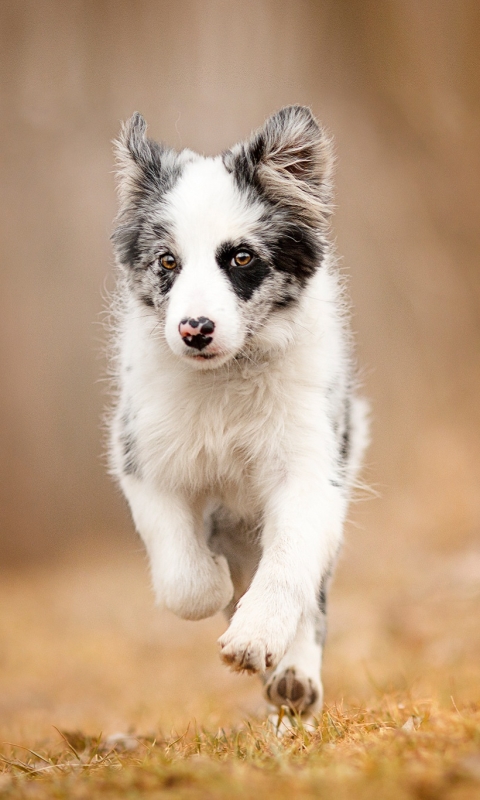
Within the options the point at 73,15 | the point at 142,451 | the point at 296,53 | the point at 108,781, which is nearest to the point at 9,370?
the point at 73,15

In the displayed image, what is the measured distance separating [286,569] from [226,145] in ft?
22.8

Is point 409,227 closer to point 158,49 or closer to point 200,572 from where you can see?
point 158,49

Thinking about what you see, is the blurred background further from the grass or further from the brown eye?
the brown eye

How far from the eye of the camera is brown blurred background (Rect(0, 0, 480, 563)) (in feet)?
28.8

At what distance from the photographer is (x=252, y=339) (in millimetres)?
3568

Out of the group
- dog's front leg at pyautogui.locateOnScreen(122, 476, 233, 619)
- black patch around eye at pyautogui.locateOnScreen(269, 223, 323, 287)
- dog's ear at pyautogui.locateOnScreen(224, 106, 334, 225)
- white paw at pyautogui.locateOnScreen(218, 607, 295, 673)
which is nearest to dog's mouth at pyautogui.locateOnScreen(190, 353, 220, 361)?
black patch around eye at pyautogui.locateOnScreen(269, 223, 323, 287)

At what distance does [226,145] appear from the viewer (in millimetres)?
9273

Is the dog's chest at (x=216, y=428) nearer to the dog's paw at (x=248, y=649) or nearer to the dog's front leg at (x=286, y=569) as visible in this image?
the dog's front leg at (x=286, y=569)

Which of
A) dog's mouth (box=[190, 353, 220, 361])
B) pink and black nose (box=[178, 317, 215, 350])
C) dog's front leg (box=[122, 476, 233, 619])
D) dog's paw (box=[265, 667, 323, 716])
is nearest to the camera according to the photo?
pink and black nose (box=[178, 317, 215, 350])

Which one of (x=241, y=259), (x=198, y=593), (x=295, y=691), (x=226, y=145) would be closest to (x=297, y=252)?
(x=241, y=259)

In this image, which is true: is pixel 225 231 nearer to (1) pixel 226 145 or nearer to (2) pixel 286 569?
(2) pixel 286 569

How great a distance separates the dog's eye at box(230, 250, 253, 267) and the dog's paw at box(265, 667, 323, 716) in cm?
176

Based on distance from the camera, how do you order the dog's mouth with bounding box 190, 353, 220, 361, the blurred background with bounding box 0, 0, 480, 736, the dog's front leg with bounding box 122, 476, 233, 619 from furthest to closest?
the blurred background with bounding box 0, 0, 480, 736 < the dog's front leg with bounding box 122, 476, 233, 619 < the dog's mouth with bounding box 190, 353, 220, 361

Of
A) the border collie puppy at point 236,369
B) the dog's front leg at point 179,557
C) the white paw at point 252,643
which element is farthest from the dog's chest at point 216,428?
the white paw at point 252,643
